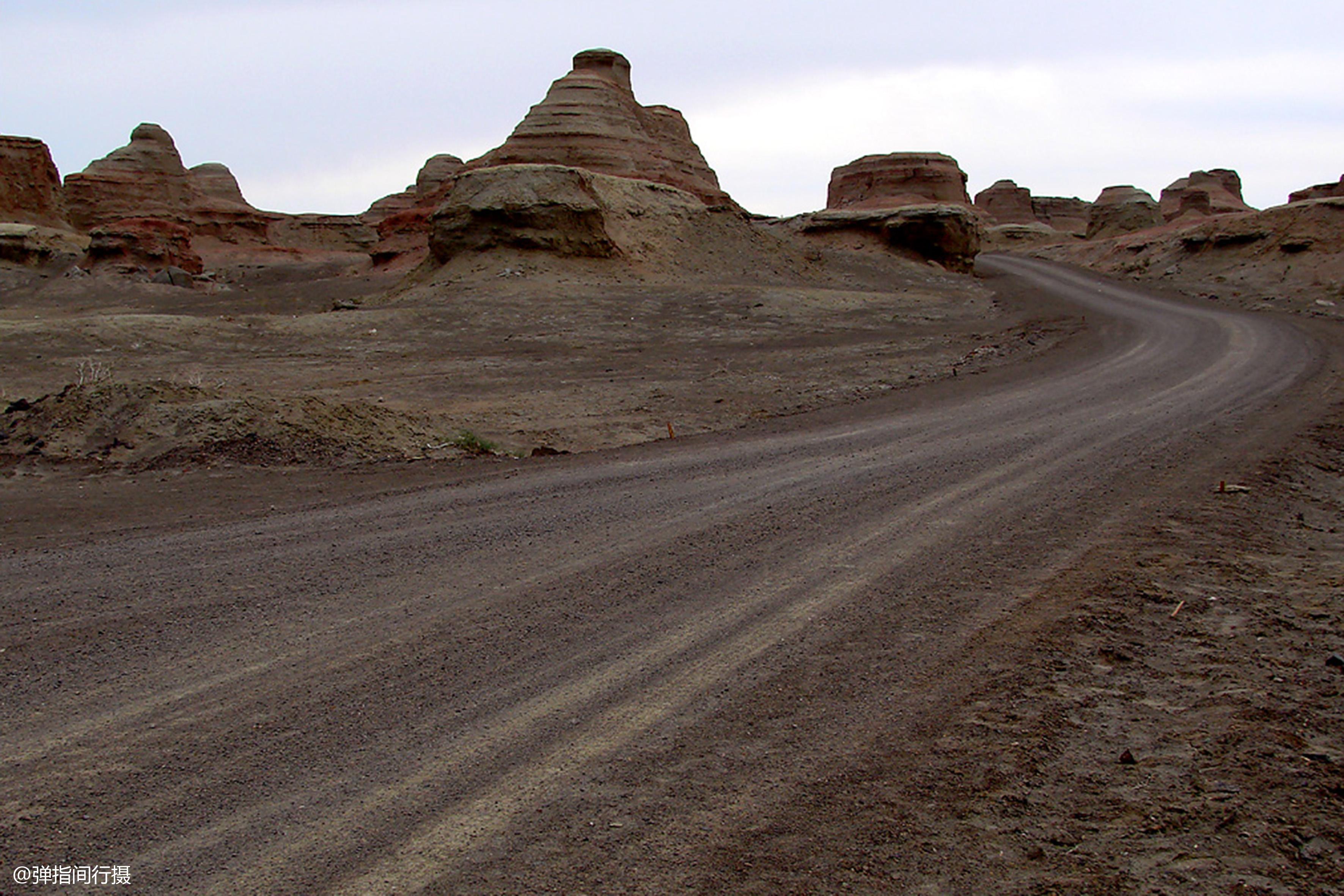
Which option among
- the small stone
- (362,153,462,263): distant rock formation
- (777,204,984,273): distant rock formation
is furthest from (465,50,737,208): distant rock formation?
the small stone

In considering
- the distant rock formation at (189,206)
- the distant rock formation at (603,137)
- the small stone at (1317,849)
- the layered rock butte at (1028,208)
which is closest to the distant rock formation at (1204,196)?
the layered rock butte at (1028,208)

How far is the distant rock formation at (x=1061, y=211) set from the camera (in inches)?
4503

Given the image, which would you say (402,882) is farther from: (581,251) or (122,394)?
(581,251)

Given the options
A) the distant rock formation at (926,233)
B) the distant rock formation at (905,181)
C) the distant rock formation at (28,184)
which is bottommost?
the distant rock formation at (926,233)

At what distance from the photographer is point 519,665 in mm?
5676

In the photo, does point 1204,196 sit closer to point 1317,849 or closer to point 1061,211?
point 1061,211

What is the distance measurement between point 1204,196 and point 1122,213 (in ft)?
21.2

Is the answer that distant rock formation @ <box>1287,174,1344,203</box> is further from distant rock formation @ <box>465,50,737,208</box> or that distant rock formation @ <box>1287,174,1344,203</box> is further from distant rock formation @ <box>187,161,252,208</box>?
distant rock formation @ <box>187,161,252,208</box>

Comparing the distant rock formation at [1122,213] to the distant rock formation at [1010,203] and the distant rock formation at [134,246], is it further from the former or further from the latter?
the distant rock formation at [134,246]

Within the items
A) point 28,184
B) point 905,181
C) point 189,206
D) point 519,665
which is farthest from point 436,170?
point 519,665

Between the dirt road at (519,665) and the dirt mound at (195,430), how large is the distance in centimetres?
290

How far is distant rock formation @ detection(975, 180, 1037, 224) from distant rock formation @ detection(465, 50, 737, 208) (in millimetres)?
67014

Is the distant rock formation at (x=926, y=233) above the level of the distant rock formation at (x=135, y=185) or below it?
below

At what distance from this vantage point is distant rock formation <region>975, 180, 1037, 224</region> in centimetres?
10988
